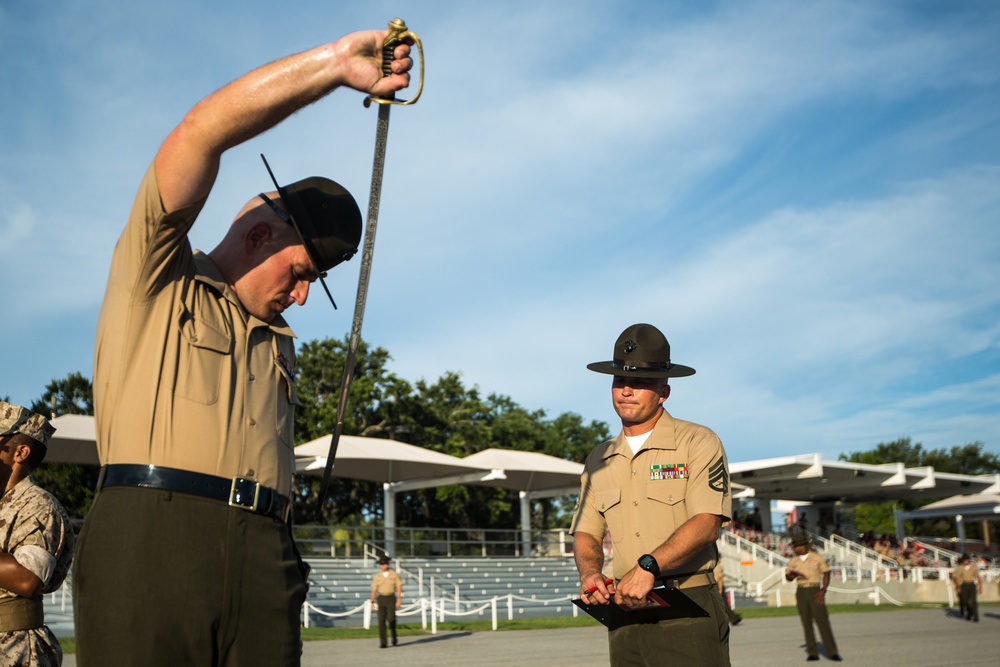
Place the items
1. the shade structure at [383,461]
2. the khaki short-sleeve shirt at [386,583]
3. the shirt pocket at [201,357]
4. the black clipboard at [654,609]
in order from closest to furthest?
1. the shirt pocket at [201,357]
2. the black clipboard at [654,609]
3. the khaki short-sleeve shirt at [386,583]
4. the shade structure at [383,461]

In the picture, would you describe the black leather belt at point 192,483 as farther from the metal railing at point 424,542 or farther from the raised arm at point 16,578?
the metal railing at point 424,542

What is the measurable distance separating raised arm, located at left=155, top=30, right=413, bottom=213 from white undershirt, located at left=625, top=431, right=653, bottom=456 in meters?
2.98

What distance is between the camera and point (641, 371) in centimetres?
490

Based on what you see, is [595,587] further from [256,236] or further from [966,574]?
[966,574]

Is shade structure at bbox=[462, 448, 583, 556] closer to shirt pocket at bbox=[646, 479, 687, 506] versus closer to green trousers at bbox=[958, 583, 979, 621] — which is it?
green trousers at bbox=[958, 583, 979, 621]

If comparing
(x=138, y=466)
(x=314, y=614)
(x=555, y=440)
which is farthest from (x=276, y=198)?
(x=555, y=440)

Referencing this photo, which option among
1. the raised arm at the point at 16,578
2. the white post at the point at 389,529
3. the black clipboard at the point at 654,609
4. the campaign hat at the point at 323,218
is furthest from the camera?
the white post at the point at 389,529

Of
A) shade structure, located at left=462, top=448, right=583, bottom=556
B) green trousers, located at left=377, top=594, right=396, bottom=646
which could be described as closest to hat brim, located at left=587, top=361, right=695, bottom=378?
green trousers, located at left=377, top=594, right=396, bottom=646

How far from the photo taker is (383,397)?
4425 centimetres

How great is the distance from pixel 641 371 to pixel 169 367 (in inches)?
112

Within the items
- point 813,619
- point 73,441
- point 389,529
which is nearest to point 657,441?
point 813,619

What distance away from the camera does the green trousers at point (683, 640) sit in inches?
176

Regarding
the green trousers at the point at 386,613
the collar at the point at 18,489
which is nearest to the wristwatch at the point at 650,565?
the collar at the point at 18,489

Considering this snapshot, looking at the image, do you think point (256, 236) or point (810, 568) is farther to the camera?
point (810, 568)
